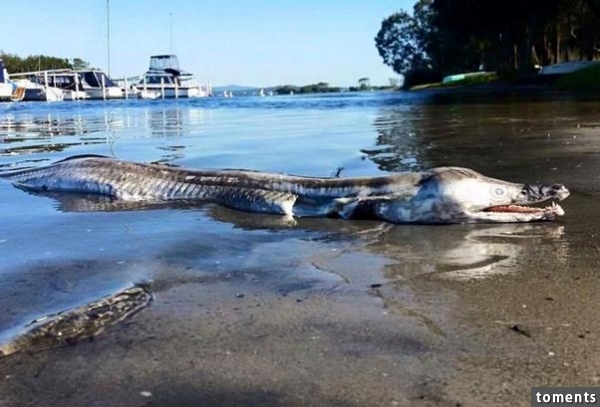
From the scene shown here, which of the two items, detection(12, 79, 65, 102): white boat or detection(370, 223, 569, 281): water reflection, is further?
detection(12, 79, 65, 102): white boat

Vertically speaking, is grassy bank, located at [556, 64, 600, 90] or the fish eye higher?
grassy bank, located at [556, 64, 600, 90]

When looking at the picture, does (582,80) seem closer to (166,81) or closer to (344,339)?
(344,339)

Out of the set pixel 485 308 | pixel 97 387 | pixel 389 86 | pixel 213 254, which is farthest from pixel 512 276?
pixel 389 86

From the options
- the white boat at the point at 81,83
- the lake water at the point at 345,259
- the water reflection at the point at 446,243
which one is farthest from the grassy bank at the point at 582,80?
the white boat at the point at 81,83

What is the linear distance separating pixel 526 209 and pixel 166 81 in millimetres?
98444

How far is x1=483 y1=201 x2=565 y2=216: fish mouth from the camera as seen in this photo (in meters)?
5.03

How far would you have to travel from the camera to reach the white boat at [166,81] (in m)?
96.6

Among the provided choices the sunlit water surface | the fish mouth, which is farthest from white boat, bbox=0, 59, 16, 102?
the fish mouth

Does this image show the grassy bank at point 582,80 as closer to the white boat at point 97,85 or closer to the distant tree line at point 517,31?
the distant tree line at point 517,31

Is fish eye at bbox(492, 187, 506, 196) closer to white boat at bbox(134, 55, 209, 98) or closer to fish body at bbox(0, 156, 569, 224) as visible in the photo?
fish body at bbox(0, 156, 569, 224)

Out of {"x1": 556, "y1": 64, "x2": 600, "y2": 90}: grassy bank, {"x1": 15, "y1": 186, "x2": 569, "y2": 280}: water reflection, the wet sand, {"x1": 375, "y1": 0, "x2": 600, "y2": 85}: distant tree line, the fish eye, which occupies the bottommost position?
the wet sand

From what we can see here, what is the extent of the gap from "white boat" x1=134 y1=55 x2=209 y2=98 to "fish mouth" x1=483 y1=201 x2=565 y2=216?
9193cm

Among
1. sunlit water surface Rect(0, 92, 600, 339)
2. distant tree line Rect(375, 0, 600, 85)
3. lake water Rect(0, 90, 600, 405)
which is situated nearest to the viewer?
lake water Rect(0, 90, 600, 405)

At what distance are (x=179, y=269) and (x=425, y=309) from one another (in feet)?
4.84
